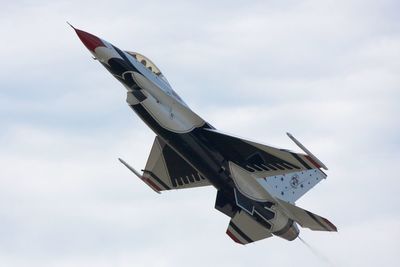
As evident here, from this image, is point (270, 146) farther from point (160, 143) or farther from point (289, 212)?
point (160, 143)

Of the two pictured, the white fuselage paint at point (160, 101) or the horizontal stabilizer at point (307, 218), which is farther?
the horizontal stabilizer at point (307, 218)

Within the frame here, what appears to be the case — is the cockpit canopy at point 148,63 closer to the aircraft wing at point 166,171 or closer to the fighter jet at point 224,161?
the fighter jet at point 224,161

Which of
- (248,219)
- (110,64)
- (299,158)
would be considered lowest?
(248,219)

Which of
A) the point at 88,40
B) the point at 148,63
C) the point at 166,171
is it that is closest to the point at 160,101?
the point at 148,63

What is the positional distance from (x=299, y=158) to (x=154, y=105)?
6.32 meters

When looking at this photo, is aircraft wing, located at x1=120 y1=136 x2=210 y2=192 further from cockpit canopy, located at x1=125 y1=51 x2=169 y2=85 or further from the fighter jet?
cockpit canopy, located at x1=125 y1=51 x2=169 y2=85

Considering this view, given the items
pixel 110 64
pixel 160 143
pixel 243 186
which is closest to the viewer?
pixel 110 64

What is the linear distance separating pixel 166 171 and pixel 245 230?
4837 millimetres

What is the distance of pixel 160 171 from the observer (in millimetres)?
43562

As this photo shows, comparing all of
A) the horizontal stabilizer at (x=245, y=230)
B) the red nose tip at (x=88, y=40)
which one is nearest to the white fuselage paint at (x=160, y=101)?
the red nose tip at (x=88, y=40)

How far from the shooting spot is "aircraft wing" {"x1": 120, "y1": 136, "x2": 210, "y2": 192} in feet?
140

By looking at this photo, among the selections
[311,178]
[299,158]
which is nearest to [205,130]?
[299,158]

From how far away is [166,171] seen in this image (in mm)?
43438

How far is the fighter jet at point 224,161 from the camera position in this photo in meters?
36.9
